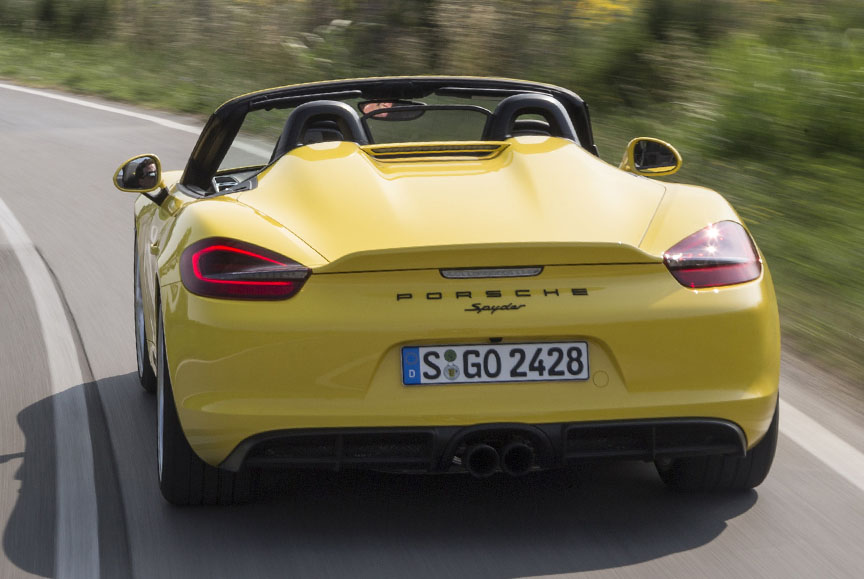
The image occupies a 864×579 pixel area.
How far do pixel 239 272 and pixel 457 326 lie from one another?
0.62m

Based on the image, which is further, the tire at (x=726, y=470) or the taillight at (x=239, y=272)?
the tire at (x=726, y=470)

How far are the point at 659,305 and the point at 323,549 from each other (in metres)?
1.14

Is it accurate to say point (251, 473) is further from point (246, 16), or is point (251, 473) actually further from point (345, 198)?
point (246, 16)

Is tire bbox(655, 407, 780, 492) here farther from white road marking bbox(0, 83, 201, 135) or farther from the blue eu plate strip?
white road marking bbox(0, 83, 201, 135)

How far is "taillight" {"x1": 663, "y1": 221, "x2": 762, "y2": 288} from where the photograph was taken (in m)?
3.65

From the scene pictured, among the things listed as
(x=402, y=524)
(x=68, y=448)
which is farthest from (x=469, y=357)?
(x=68, y=448)

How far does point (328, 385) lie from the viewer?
3.54 meters

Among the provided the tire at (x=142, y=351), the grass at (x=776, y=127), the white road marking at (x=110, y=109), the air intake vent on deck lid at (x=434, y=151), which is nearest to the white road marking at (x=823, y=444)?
the grass at (x=776, y=127)

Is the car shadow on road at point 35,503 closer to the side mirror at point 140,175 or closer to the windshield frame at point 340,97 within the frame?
the side mirror at point 140,175

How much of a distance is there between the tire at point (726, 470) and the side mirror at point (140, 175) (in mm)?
2206

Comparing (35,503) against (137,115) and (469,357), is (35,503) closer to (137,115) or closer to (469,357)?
(469,357)

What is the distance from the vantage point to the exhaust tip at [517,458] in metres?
3.62

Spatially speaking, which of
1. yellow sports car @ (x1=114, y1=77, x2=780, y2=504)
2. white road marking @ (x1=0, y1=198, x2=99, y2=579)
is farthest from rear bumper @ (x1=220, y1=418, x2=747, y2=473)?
white road marking @ (x1=0, y1=198, x2=99, y2=579)

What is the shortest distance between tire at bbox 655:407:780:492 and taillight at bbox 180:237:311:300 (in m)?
1.38
